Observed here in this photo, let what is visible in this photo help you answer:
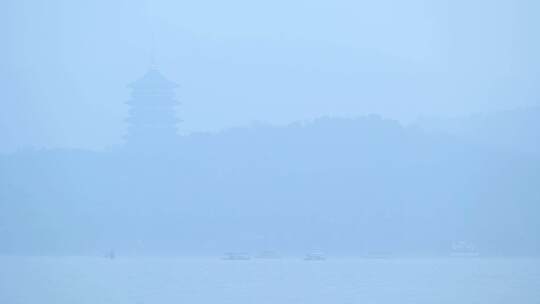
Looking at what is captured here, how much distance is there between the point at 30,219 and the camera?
812 inches

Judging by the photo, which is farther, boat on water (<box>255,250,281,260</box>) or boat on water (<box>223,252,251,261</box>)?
boat on water (<box>255,250,281,260</box>)

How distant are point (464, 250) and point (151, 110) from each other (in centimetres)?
940

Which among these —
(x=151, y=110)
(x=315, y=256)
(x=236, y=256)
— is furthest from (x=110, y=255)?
(x=151, y=110)

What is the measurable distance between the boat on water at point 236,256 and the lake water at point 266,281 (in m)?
0.29

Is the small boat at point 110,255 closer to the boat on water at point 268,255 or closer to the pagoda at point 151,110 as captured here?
the boat on water at point 268,255

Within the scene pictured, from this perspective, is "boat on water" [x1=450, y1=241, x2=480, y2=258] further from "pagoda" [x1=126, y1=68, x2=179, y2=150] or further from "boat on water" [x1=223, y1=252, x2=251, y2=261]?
"pagoda" [x1=126, y1=68, x2=179, y2=150]

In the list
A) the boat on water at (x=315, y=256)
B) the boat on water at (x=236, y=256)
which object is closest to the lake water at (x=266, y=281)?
the boat on water at (x=315, y=256)

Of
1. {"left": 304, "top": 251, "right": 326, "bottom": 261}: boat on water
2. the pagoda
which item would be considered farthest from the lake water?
the pagoda

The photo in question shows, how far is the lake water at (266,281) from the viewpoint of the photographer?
1387cm

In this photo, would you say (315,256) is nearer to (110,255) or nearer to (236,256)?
(236,256)

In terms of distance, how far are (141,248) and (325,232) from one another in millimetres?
3474

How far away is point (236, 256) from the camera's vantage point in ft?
65.7

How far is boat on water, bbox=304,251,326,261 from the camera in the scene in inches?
771

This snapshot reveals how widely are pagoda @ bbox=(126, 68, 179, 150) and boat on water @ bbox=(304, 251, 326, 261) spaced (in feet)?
20.3
